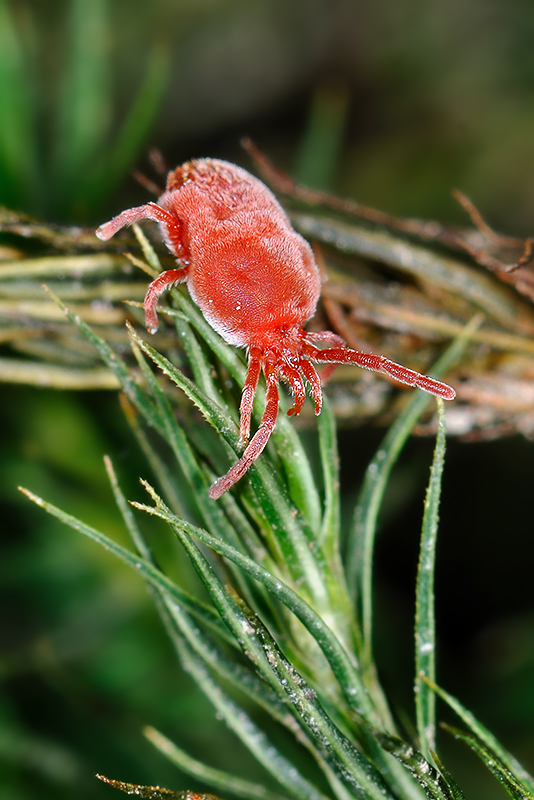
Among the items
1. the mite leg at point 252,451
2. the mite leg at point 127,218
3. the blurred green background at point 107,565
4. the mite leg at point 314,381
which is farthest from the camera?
the blurred green background at point 107,565

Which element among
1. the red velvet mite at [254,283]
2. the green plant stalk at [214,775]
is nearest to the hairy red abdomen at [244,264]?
the red velvet mite at [254,283]

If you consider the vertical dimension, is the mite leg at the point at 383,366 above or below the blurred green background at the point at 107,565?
below

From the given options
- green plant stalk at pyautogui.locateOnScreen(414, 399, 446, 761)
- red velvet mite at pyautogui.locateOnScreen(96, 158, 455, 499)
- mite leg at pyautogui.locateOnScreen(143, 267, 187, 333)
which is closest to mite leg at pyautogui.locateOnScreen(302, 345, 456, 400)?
red velvet mite at pyautogui.locateOnScreen(96, 158, 455, 499)

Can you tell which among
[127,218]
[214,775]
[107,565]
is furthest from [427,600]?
[107,565]

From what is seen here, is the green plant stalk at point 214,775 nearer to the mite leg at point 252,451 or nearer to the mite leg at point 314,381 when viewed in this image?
the mite leg at point 252,451

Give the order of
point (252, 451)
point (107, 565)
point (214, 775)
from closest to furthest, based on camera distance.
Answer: point (252, 451) < point (214, 775) < point (107, 565)

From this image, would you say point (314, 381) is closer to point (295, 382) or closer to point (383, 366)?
point (295, 382)

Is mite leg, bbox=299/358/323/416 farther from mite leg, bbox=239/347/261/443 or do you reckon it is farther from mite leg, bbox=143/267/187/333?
mite leg, bbox=143/267/187/333
